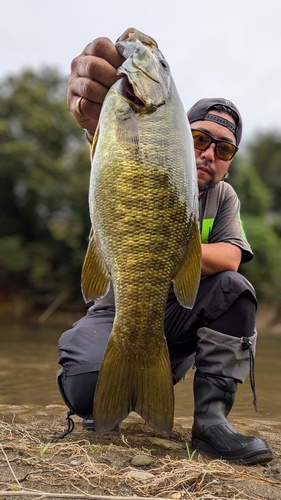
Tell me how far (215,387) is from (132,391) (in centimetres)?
71

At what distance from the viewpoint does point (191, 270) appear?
2529 mm

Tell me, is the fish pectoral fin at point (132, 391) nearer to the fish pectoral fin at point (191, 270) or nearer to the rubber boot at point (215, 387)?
the fish pectoral fin at point (191, 270)

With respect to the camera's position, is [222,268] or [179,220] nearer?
[179,220]

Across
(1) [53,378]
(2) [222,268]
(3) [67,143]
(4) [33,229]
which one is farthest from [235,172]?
(2) [222,268]

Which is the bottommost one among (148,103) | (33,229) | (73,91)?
(148,103)

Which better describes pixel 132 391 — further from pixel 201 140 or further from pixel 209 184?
pixel 201 140

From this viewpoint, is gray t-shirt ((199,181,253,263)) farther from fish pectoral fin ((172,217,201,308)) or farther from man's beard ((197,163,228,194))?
Answer: fish pectoral fin ((172,217,201,308))

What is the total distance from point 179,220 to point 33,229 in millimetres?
27566

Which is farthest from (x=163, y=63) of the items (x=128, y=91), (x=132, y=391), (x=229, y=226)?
(x=132, y=391)

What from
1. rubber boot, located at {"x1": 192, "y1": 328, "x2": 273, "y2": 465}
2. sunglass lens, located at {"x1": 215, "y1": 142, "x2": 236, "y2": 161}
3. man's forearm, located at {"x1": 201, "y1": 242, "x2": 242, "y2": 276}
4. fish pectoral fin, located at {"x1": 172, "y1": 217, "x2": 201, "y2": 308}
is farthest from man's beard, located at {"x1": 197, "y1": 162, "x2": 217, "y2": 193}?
fish pectoral fin, located at {"x1": 172, "y1": 217, "x2": 201, "y2": 308}

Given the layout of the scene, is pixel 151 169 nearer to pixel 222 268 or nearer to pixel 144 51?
pixel 144 51

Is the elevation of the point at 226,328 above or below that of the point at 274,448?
above

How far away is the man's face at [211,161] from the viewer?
11.7 ft

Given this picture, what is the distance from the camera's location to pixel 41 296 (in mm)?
26797
